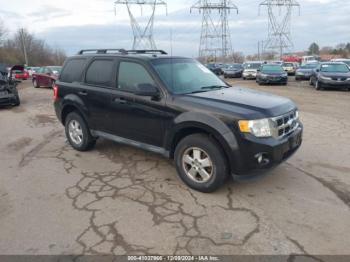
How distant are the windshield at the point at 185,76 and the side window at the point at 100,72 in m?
0.90

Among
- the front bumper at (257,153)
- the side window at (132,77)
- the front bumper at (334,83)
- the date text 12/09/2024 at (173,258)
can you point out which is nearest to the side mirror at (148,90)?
the side window at (132,77)

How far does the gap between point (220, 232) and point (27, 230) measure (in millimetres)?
2088

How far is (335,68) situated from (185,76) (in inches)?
626

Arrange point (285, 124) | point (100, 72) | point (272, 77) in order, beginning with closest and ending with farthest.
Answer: point (285, 124)
point (100, 72)
point (272, 77)

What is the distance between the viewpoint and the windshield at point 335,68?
17391 mm

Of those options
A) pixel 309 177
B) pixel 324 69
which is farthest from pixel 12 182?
pixel 324 69

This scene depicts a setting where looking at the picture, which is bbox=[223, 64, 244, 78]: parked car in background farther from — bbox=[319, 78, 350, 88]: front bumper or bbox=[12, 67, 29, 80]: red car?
bbox=[12, 67, 29, 80]: red car

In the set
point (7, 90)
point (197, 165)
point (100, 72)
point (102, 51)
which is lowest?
point (197, 165)

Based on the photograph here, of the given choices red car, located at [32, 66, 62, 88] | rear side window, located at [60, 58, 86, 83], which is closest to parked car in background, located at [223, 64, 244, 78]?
red car, located at [32, 66, 62, 88]

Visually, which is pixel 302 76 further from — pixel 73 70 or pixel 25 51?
pixel 25 51

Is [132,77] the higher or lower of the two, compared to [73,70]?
lower

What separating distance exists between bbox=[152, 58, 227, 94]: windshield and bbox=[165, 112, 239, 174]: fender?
531 mm

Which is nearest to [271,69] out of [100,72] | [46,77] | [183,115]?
[46,77]

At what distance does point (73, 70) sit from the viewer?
5.99 meters
